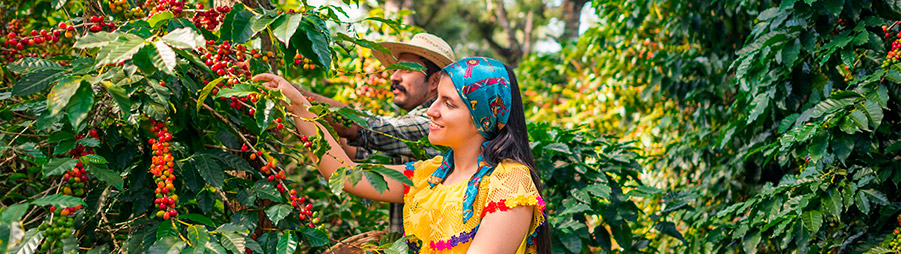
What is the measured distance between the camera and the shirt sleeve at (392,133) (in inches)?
91.7

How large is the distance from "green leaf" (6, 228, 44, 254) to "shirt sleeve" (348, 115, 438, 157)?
3.67 feet

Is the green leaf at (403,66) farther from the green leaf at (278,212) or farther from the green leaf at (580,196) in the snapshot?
the green leaf at (580,196)

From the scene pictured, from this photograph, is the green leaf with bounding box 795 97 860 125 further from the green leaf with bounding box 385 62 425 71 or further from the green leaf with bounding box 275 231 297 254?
the green leaf with bounding box 275 231 297 254

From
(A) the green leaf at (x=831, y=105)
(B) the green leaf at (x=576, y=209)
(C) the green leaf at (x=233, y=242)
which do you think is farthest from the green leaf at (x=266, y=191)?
(A) the green leaf at (x=831, y=105)

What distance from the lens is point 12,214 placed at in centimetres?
121

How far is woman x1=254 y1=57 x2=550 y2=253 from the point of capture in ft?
5.45

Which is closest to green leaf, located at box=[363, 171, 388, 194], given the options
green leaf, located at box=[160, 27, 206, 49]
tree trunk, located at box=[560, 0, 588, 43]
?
green leaf, located at box=[160, 27, 206, 49]

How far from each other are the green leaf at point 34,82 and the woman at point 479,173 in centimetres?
46

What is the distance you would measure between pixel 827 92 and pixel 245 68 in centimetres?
223

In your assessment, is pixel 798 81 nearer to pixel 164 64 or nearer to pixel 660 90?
pixel 660 90

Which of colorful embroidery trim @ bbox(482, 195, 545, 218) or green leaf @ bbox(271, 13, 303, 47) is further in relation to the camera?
→ colorful embroidery trim @ bbox(482, 195, 545, 218)

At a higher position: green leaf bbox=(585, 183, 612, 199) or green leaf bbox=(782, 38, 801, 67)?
green leaf bbox=(782, 38, 801, 67)

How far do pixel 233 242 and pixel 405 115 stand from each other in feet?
3.82

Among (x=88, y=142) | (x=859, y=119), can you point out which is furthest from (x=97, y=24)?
(x=859, y=119)
